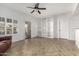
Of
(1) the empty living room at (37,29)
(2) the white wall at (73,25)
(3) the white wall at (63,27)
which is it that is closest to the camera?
(1) the empty living room at (37,29)

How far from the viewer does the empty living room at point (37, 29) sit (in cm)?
489

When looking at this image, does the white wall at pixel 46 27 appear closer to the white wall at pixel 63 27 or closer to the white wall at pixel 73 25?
the white wall at pixel 63 27

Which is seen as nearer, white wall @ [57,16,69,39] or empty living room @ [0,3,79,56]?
empty living room @ [0,3,79,56]

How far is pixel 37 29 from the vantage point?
16.8ft

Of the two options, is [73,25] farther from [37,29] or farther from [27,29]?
[27,29]

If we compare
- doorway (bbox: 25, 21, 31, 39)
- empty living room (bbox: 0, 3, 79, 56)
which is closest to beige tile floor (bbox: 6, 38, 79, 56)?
empty living room (bbox: 0, 3, 79, 56)

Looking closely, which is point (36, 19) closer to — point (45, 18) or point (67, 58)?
point (45, 18)

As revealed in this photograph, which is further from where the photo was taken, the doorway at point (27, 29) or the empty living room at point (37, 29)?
the doorway at point (27, 29)

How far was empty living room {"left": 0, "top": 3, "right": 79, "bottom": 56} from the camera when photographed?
4891 millimetres

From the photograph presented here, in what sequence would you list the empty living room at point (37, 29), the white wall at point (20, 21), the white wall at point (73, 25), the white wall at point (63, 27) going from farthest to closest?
1. the white wall at point (73, 25)
2. the white wall at point (63, 27)
3. the white wall at point (20, 21)
4. the empty living room at point (37, 29)

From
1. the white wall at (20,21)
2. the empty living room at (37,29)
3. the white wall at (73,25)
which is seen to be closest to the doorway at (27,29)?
the empty living room at (37,29)

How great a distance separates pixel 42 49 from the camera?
507 cm

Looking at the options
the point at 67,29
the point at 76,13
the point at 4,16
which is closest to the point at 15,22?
the point at 4,16

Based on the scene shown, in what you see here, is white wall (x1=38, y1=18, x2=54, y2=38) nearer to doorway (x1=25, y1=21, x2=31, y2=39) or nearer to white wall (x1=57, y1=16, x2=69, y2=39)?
white wall (x1=57, y1=16, x2=69, y2=39)
